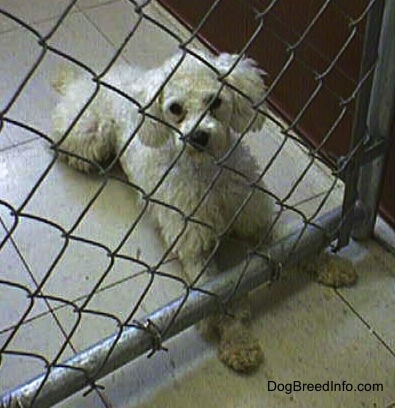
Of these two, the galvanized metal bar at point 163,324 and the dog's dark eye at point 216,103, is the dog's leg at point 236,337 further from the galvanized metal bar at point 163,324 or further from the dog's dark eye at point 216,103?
the dog's dark eye at point 216,103

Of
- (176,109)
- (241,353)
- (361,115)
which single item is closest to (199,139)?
(176,109)

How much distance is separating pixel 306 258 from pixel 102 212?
52 centimetres

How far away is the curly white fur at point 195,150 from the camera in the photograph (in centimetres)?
154

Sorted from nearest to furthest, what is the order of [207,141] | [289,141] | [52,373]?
1. [52,373]
2. [207,141]
3. [289,141]

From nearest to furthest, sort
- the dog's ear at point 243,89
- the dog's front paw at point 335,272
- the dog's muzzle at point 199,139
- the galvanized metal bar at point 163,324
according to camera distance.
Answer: the galvanized metal bar at point 163,324 → the dog's muzzle at point 199,139 → the dog's ear at point 243,89 → the dog's front paw at point 335,272

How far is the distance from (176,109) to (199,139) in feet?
0.34

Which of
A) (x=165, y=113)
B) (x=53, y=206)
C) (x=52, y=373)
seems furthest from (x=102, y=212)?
(x=52, y=373)

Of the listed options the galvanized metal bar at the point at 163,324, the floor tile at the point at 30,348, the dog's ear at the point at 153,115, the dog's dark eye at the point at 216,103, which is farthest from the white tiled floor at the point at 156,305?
the dog's dark eye at the point at 216,103

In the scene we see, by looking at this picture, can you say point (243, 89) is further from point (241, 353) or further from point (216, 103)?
point (241, 353)

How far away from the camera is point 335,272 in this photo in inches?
67.6

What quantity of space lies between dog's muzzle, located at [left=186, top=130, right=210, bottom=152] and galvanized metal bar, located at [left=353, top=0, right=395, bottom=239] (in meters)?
Result: 0.34

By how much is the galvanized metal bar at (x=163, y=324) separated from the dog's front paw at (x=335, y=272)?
6 cm

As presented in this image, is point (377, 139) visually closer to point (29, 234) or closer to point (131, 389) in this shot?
point (131, 389)

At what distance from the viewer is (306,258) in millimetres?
1707
